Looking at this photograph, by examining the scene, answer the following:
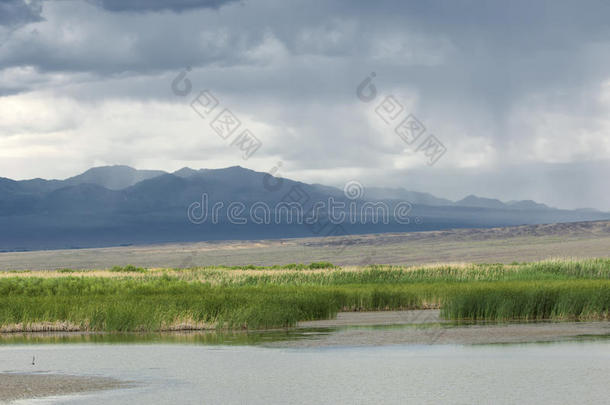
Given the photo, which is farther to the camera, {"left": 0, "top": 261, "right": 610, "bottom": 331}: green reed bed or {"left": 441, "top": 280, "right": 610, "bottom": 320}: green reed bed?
{"left": 441, "top": 280, "right": 610, "bottom": 320}: green reed bed

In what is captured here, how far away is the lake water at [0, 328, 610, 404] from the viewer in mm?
21266

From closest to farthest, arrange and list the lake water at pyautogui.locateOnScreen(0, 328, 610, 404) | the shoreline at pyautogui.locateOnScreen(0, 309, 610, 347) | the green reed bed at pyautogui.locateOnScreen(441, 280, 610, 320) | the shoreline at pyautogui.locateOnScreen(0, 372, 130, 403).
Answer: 1. the lake water at pyautogui.locateOnScreen(0, 328, 610, 404)
2. the shoreline at pyautogui.locateOnScreen(0, 372, 130, 403)
3. the shoreline at pyautogui.locateOnScreen(0, 309, 610, 347)
4. the green reed bed at pyautogui.locateOnScreen(441, 280, 610, 320)

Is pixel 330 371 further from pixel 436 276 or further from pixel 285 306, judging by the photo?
pixel 436 276

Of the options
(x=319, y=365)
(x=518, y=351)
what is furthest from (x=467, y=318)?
(x=319, y=365)

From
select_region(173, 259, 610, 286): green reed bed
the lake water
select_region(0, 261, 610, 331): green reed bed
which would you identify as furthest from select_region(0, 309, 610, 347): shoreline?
select_region(173, 259, 610, 286): green reed bed

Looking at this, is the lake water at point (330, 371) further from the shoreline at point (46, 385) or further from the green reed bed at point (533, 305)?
the green reed bed at point (533, 305)

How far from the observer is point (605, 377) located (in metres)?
23.2

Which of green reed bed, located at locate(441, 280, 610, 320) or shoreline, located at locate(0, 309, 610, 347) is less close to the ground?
green reed bed, located at locate(441, 280, 610, 320)

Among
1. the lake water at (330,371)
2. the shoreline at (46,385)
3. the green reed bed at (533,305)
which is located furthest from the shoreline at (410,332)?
the shoreline at (46,385)

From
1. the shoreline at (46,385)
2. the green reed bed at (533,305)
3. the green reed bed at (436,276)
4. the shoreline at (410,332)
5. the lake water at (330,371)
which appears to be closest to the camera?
the lake water at (330,371)

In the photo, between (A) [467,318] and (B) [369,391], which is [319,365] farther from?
(A) [467,318]

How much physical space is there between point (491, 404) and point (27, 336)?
21.6 metres

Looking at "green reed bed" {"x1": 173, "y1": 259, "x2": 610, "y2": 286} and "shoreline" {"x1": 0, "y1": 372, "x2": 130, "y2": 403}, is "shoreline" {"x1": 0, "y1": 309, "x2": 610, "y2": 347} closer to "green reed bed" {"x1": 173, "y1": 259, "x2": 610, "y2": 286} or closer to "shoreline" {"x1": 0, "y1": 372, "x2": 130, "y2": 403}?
"shoreline" {"x1": 0, "y1": 372, "x2": 130, "y2": 403}

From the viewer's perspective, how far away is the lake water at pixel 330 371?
69.8 feet
